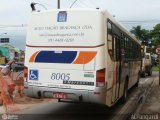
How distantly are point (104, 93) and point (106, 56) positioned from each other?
1.04 metres

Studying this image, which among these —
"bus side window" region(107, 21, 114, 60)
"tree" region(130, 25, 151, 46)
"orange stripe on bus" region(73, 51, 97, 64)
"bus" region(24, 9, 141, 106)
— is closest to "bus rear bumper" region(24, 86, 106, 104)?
"bus" region(24, 9, 141, 106)

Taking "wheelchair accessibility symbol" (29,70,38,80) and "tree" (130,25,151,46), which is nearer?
"wheelchair accessibility symbol" (29,70,38,80)

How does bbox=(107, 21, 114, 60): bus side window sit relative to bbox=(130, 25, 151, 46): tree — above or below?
below

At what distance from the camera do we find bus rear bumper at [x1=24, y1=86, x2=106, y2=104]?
1108 cm

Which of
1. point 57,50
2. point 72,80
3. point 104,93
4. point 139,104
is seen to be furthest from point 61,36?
point 139,104

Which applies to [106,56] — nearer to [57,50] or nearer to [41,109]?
[57,50]

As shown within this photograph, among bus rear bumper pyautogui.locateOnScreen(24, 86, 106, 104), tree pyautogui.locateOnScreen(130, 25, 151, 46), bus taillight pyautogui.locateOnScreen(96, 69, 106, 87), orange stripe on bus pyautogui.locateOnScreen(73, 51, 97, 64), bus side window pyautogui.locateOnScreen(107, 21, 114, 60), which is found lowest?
bus rear bumper pyautogui.locateOnScreen(24, 86, 106, 104)

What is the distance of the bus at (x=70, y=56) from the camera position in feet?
36.9

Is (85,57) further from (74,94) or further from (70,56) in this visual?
(74,94)

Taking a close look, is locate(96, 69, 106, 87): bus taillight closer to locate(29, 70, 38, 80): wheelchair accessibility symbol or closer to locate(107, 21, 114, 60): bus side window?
locate(107, 21, 114, 60): bus side window

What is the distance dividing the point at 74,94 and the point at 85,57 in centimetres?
104

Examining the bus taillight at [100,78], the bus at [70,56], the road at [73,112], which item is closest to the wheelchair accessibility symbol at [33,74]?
the bus at [70,56]

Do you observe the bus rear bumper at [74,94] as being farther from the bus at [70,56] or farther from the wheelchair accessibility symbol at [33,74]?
the wheelchair accessibility symbol at [33,74]

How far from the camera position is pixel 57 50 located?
1173 centimetres
